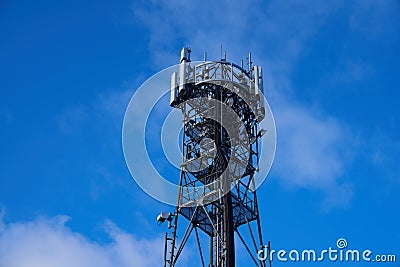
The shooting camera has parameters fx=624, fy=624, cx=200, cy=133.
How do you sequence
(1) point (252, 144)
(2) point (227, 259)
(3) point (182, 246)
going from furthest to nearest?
(1) point (252, 144)
(3) point (182, 246)
(2) point (227, 259)

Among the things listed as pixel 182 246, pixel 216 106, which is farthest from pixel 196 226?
pixel 216 106

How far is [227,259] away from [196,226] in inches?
181

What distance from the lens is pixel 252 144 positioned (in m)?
41.9

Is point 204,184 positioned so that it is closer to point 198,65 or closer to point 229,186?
point 229,186

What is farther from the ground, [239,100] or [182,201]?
[239,100]

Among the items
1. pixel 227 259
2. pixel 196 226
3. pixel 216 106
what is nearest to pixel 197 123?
pixel 216 106

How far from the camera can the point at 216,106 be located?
138ft

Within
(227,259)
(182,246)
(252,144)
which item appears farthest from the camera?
(252,144)

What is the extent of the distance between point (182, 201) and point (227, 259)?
5.90m

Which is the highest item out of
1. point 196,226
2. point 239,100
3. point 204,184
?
point 239,100

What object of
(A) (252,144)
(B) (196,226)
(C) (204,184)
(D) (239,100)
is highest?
(D) (239,100)

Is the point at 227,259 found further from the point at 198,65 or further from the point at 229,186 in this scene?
the point at 198,65

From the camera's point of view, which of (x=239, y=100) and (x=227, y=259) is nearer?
(x=227, y=259)

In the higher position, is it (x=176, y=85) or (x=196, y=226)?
(x=176, y=85)
